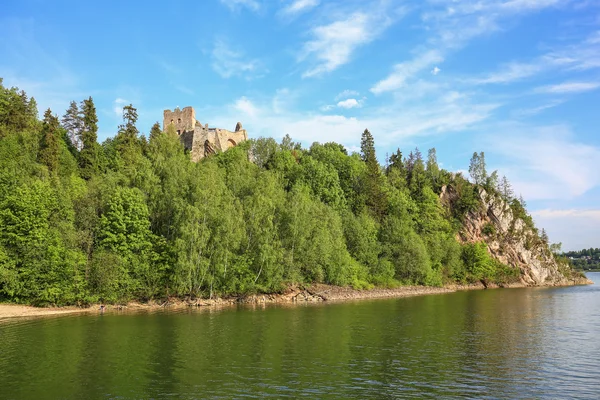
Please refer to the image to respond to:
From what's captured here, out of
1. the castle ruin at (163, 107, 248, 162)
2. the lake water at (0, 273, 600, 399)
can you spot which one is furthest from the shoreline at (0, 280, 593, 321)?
the castle ruin at (163, 107, 248, 162)

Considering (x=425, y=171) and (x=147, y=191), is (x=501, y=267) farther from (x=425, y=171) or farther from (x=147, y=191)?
(x=147, y=191)

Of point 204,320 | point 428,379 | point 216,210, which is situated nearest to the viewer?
point 428,379

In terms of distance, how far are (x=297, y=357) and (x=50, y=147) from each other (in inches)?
2466

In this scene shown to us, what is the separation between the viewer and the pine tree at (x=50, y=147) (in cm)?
7006

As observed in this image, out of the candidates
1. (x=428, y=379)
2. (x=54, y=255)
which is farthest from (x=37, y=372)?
(x=54, y=255)

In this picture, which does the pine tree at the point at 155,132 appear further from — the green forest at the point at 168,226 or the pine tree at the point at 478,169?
the pine tree at the point at 478,169

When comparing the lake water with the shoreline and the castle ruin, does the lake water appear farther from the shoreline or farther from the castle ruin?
the castle ruin

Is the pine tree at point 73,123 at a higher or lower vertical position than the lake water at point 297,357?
higher

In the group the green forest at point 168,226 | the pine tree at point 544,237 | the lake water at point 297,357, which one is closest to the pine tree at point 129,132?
the green forest at point 168,226

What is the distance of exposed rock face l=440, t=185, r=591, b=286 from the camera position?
116 meters

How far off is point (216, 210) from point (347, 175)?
53.2 meters

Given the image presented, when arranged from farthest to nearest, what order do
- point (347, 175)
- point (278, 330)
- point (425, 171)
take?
point (425, 171) → point (347, 175) → point (278, 330)

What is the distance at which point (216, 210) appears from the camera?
6003cm

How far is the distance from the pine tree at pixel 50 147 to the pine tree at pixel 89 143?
5.74 meters
